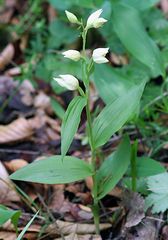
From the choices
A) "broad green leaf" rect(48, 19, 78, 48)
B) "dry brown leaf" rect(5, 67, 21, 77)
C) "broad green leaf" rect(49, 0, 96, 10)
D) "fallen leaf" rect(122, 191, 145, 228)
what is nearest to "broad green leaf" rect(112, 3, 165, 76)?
"broad green leaf" rect(49, 0, 96, 10)

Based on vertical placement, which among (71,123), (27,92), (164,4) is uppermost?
(71,123)

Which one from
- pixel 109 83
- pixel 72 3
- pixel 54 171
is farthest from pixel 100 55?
pixel 72 3

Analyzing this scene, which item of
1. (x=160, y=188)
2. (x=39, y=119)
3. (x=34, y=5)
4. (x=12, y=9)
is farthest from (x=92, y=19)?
(x=12, y=9)

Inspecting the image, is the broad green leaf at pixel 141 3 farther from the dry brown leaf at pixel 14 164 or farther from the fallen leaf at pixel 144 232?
the fallen leaf at pixel 144 232

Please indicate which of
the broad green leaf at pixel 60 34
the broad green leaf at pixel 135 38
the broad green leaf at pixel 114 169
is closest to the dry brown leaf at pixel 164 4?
the broad green leaf at pixel 60 34

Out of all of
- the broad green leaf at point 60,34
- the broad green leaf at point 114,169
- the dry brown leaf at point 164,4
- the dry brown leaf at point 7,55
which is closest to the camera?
the broad green leaf at point 114,169

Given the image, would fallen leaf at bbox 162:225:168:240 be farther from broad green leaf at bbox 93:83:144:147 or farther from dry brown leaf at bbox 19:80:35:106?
dry brown leaf at bbox 19:80:35:106

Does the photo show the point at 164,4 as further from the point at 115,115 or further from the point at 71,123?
the point at 71,123
